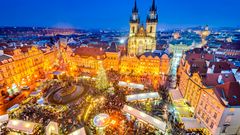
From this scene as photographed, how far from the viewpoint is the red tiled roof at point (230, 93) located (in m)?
23.0

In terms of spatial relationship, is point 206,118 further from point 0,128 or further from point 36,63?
point 36,63

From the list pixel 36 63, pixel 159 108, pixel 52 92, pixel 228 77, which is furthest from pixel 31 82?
pixel 228 77

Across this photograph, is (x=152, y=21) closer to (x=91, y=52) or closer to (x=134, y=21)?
(x=134, y=21)

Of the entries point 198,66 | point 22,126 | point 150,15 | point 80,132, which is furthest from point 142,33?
point 22,126

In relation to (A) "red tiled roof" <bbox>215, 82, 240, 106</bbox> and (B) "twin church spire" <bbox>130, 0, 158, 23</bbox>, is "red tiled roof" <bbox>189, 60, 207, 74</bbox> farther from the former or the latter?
(B) "twin church spire" <bbox>130, 0, 158, 23</bbox>

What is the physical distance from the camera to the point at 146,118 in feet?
86.1

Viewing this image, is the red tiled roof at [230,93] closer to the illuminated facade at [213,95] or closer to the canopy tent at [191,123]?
the illuminated facade at [213,95]

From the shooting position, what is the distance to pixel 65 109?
3002 cm

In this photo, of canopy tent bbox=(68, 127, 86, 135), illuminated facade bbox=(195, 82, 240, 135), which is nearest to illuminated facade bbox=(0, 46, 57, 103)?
canopy tent bbox=(68, 127, 86, 135)

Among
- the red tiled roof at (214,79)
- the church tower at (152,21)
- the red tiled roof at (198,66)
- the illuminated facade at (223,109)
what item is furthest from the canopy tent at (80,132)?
the church tower at (152,21)

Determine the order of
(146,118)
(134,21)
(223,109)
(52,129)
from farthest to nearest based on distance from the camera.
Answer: (134,21) → (146,118) → (52,129) → (223,109)

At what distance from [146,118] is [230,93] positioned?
1582 centimetres

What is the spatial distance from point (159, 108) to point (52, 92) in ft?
96.8

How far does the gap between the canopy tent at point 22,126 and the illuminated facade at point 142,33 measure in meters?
53.3
